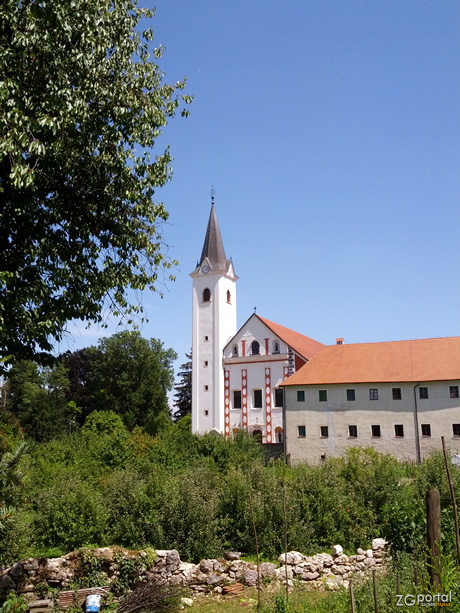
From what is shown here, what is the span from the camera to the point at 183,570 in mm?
15281

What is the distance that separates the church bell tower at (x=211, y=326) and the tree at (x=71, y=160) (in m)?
38.1

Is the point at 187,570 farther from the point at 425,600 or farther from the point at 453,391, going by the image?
the point at 453,391

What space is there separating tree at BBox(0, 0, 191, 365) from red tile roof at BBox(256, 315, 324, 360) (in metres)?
36.6

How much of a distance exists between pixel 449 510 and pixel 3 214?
1195 centimetres

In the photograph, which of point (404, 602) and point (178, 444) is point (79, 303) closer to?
point (404, 602)

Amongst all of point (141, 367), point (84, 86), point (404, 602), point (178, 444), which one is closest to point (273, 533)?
point (404, 602)

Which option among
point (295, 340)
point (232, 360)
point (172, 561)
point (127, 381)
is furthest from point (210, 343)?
point (172, 561)

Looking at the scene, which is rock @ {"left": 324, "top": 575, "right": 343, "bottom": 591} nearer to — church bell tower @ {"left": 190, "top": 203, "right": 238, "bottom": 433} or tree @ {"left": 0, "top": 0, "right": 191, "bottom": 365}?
tree @ {"left": 0, "top": 0, "right": 191, "bottom": 365}

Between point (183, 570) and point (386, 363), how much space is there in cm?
2828

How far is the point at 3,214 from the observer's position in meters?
11.3

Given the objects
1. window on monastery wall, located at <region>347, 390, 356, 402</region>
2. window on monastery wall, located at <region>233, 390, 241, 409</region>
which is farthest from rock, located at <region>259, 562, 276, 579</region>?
window on monastery wall, located at <region>233, 390, 241, 409</region>

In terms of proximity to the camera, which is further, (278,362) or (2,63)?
(278,362)

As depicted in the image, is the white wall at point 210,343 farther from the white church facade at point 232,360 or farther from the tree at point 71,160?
the tree at point 71,160


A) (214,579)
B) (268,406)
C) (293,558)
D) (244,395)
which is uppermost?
(244,395)
